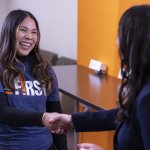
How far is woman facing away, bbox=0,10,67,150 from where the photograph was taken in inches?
63.0

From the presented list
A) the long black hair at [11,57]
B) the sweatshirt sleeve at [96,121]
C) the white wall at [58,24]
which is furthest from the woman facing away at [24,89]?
the white wall at [58,24]

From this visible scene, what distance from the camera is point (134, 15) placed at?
3.34 ft

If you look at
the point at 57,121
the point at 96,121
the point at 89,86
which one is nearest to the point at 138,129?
the point at 96,121

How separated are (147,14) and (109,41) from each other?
5.58 ft

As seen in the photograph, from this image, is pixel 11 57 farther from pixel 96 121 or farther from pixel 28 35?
pixel 96 121

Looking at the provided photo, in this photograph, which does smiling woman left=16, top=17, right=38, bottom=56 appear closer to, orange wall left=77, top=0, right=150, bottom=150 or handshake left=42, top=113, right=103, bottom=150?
handshake left=42, top=113, right=103, bottom=150

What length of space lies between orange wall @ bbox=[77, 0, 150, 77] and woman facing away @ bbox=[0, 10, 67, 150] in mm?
900

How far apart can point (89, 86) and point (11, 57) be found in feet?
2.80

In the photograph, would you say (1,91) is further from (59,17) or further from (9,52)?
(59,17)

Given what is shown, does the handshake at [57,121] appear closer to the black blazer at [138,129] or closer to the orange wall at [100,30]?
the black blazer at [138,129]

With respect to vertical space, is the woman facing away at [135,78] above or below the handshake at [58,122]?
above

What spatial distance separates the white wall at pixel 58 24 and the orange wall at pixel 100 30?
4.40 feet

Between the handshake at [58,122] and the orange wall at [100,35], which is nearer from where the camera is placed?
the handshake at [58,122]

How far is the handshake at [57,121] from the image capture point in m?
1.54
